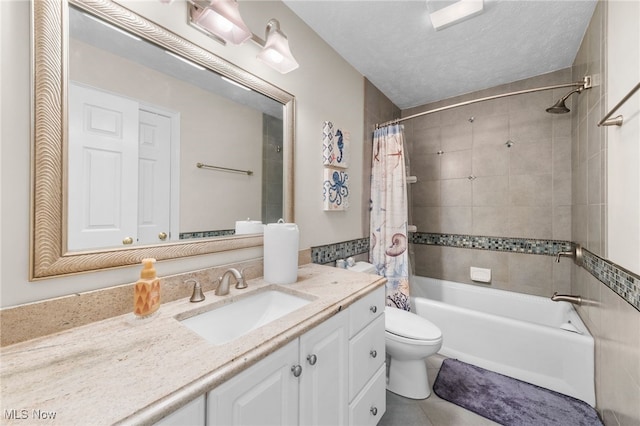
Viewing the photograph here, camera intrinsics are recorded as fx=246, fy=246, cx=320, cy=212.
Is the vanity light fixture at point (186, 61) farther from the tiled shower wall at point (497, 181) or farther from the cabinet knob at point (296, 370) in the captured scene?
the tiled shower wall at point (497, 181)

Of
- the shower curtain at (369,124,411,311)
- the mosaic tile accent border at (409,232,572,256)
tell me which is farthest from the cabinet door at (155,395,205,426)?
the mosaic tile accent border at (409,232,572,256)

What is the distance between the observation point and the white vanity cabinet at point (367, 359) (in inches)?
41.9

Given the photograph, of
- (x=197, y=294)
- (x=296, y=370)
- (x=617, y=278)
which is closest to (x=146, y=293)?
(x=197, y=294)

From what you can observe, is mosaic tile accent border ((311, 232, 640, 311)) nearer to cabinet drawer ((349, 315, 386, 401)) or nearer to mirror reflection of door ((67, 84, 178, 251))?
cabinet drawer ((349, 315, 386, 401))

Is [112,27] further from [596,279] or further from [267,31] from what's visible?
[596,279]

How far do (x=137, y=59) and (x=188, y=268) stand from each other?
0.82m

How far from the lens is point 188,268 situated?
1034mm

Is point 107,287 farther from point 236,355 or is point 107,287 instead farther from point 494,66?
point 494,66

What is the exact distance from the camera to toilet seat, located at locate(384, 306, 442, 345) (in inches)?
59.1

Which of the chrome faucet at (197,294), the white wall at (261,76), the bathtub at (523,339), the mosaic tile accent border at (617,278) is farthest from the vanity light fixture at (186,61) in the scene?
the bathtub at (523,339)

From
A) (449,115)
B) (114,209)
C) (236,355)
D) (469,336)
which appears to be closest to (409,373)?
(469,336)

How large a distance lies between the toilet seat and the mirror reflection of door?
1385 mm

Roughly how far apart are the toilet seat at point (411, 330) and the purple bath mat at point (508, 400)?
46 cm

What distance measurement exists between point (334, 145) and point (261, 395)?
1.52 metres
